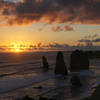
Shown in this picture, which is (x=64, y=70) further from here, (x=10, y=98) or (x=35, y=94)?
(x=10, y=98)

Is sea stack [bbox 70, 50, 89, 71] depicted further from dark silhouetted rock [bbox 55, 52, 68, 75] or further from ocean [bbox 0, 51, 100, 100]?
dark silhouetted rock [bbox 55, 52, 68, 75]

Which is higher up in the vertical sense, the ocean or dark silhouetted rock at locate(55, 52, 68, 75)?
dark silhouetted rock at locate(55, 52, 68, 75)

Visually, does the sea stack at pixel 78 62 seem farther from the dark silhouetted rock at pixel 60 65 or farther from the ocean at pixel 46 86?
the dark silhouetted rock at pixel 60 65

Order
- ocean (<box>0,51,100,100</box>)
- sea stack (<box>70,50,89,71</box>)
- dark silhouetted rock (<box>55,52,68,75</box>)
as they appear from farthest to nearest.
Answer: sea stack (<box>70,50,89,71</box>) → dark silhouetted rock (<box>55,52,68,75</box>) → ocean (<box>0,51,100,100</box>)

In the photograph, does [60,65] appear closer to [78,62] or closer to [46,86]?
[78,62]

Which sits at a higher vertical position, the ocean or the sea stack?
the sea stack

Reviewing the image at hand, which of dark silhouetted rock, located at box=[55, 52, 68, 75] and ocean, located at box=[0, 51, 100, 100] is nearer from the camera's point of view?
ocean, located at box=[0, 51, 100, 100]

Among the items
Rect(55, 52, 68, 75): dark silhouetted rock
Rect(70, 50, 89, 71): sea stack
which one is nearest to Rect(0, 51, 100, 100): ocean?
Rect(55, 52, 68, 75): dark silhouetted rock

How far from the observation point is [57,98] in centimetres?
2341

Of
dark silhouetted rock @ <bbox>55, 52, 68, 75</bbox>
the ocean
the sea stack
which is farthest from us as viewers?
the sea stack

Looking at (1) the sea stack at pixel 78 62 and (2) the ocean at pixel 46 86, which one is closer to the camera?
(2) the ocean at pixel 46 86

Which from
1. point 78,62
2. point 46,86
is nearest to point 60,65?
point 78,62

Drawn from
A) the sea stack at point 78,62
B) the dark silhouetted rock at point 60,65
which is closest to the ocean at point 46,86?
the dark silhouetted rock at point 60,65

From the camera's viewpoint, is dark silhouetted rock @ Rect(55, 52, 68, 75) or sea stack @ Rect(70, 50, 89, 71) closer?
dark silhouetted rock @ Rect(55, 52, 68, 75)
